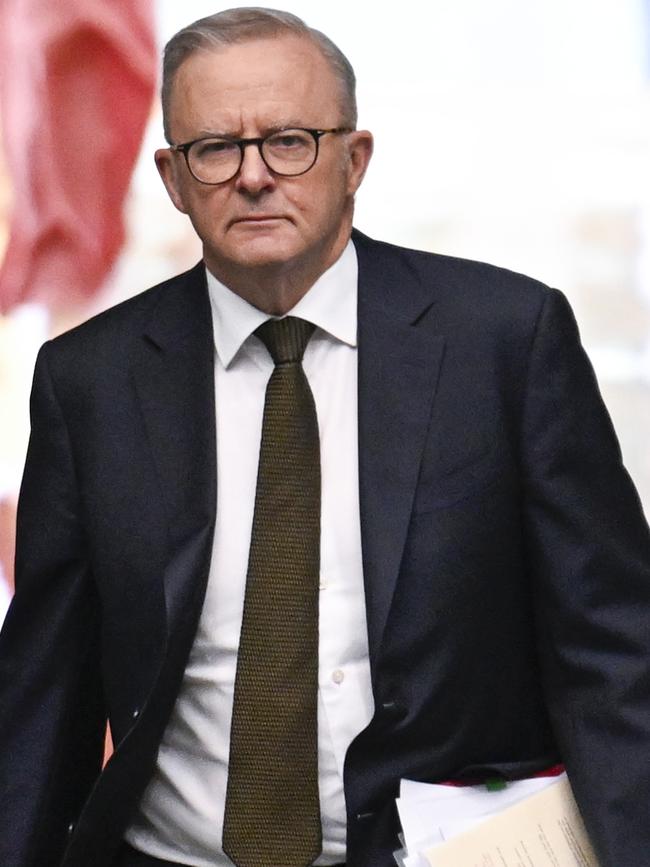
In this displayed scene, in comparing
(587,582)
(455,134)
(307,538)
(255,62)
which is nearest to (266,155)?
(255,62)

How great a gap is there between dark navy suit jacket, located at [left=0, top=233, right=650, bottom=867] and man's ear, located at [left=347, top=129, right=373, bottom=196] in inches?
3.7

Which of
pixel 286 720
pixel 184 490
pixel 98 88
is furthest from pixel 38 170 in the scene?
pixel 286 720

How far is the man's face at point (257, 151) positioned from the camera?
193 cm

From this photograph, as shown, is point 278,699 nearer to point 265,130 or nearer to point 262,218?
point 262,218

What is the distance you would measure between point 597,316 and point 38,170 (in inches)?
36.7

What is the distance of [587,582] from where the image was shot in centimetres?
189

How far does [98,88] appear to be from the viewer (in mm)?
2672

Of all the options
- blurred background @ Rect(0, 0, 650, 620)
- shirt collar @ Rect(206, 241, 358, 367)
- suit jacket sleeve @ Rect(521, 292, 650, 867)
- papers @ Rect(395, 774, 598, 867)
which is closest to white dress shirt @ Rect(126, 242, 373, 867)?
shirt collar @ Rect(206, 241, 358, 367)

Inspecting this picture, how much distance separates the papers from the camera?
1775 mm

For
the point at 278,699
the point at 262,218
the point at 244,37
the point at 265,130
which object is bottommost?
the point at 278,699

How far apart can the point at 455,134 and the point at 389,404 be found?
31.2 inches

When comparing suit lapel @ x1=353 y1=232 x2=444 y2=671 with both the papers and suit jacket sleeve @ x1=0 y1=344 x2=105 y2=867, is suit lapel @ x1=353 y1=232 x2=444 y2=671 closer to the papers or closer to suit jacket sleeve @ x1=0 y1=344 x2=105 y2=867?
the papers

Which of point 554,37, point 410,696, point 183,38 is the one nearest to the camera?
point 410,696

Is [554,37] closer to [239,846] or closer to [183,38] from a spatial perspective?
[183,38]
